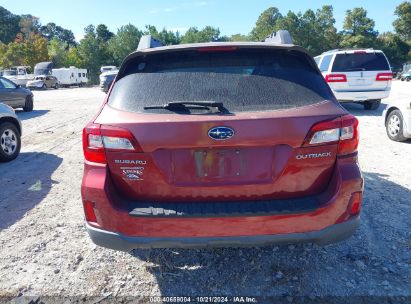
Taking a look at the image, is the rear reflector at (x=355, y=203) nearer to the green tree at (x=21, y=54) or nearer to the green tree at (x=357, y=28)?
the green tree at (x=21, y=54)

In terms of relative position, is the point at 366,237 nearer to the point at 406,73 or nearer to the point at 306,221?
the point at 306,221

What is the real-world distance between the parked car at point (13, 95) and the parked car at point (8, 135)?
8.16 metres

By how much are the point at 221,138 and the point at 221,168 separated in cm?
21

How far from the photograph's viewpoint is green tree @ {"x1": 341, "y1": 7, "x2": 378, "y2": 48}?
6325cm

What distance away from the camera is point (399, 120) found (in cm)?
732

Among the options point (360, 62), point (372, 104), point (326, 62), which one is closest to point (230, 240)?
point (360, 62)

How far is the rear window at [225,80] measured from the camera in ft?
8.00

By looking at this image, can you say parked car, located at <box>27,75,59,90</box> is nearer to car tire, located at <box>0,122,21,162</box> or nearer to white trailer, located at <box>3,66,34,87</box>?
white trailer, located at <box>3,66,34,87</box>

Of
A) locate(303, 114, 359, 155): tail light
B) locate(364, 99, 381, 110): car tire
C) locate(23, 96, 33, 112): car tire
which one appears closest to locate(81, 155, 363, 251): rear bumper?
locate(303, 114, 359, 155): tail light

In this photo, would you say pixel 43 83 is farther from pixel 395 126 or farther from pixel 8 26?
pixel 8 26

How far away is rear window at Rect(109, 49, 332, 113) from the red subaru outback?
0.04 ft

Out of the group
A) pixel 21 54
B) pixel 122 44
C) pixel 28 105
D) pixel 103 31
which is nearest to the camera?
pixel 28 105

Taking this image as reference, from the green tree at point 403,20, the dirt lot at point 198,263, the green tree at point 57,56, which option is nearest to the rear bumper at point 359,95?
the dirt lot at point 198,263

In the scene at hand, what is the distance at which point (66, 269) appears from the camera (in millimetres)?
3102
